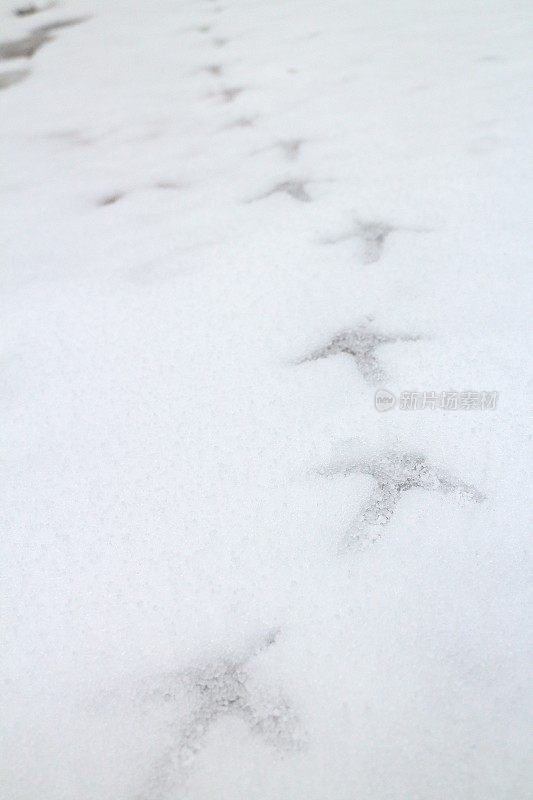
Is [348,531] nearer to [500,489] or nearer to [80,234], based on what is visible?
[500,489]

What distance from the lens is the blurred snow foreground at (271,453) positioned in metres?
0.36

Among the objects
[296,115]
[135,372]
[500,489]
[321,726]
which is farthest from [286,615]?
[296,115]

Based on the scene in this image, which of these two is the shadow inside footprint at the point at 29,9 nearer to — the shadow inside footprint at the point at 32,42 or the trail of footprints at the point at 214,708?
the shadow inside footprint at the point at 32,42

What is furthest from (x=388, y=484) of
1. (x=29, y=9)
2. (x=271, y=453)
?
(x=29, y=9)

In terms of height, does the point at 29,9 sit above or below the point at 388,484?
above

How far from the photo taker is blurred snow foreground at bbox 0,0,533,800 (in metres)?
0.36

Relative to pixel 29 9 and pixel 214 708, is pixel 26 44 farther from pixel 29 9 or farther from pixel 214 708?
pixel 214 708

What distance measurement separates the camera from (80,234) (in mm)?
786

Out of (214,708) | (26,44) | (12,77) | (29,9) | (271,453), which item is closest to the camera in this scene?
(214,708)

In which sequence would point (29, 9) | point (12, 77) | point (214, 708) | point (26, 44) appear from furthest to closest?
1. point (29, 9)
2. point (26, 44)
3. point (12, 77)
4. point (214, 708)

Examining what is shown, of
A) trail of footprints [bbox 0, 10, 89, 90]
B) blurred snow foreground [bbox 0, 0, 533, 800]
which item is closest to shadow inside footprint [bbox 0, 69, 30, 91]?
trail of footprints [bbox 0, 10, 89, 90]

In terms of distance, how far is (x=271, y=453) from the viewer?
0.50 metres

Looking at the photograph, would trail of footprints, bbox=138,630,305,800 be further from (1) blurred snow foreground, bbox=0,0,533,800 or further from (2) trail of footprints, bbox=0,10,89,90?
(2) trail of footprints, bbox=0,10,89,90

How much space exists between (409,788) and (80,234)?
726 mm
